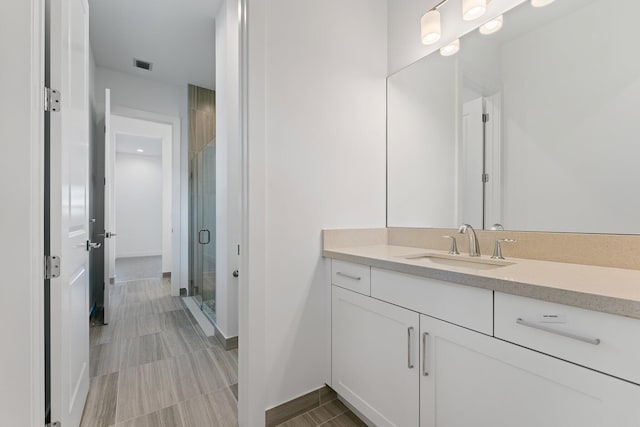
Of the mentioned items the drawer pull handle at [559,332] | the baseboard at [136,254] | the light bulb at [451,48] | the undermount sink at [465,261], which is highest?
the light bulb at [451,48]

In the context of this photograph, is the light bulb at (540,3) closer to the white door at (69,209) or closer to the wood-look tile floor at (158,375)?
the white door at (69,209)

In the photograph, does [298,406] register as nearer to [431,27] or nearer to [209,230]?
[209,230]

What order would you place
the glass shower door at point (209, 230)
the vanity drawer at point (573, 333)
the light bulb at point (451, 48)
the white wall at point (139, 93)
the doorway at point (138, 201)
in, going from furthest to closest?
1. the doorway at point (138, 201)
2. the white wall at point (139, 93)
3. the glass shower door at point (209, 230)
4. the light bulb at point (451, 48)
5. the vanity drawer at point (573, 333)

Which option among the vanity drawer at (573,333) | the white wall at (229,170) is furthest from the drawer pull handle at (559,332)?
the white wall at (229,170)

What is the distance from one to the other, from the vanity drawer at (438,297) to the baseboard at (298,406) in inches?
28.7

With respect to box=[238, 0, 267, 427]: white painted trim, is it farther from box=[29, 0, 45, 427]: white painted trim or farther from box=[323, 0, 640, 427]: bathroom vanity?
box=[29, 0, 45, 427]: white painted trim

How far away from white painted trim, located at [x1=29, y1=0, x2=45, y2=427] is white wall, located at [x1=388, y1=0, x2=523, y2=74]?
1.84 metres

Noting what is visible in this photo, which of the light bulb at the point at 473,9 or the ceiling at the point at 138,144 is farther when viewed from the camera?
the ceiling at the point at 138,144

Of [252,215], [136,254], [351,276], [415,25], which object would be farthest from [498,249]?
[136,254]

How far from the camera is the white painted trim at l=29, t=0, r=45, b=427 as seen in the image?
0.97 metres

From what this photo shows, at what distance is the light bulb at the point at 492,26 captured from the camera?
1.44 metres

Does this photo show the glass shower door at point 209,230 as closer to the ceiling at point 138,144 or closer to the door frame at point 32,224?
the door frame at point 32,224

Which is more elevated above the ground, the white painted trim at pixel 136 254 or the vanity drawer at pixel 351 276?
the vanity drawer at pixel 351 276

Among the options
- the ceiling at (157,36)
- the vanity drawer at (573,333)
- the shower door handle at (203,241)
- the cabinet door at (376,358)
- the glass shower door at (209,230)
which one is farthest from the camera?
the shower door handle at (203,241)
